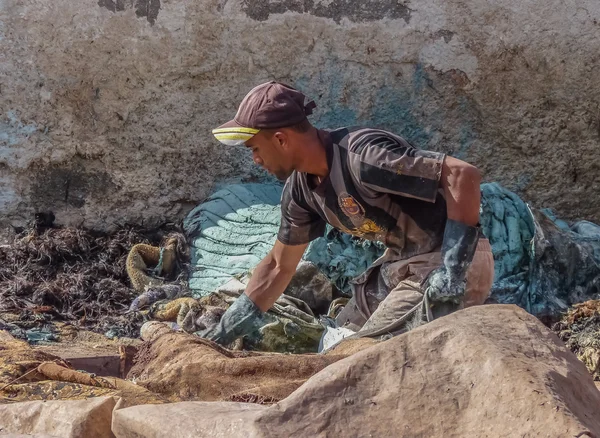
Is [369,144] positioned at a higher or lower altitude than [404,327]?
higher

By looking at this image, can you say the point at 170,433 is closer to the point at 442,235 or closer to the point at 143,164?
the point at 442,235

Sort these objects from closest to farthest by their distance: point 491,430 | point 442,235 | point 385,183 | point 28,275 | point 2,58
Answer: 1. point 491,430
2. point 385,183
3. point 442,235
4. point 28,275
5. point 2,58

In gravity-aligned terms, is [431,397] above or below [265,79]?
above

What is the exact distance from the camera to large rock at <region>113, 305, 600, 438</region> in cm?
224

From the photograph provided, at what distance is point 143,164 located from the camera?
760cm

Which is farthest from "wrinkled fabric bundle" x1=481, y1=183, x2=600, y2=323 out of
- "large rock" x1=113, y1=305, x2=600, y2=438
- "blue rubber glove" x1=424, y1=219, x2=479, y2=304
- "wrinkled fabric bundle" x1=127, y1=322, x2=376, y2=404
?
"large rock" x1=113, y1=305, x2=600, y2=438

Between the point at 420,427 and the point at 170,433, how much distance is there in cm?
57

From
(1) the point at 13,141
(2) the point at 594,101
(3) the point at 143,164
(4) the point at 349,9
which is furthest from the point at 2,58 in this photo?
(2) the point at 594,101

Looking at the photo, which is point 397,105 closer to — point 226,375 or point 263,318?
point 263,318

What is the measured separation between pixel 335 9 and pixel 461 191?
3402mm

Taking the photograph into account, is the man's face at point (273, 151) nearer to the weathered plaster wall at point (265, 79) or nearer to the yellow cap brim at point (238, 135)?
the yellow cap brim at point (238, 135)

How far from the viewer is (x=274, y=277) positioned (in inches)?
194

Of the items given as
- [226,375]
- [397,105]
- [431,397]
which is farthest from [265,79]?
[431,397]

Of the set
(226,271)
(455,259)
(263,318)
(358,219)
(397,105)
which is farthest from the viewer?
(397,105)
